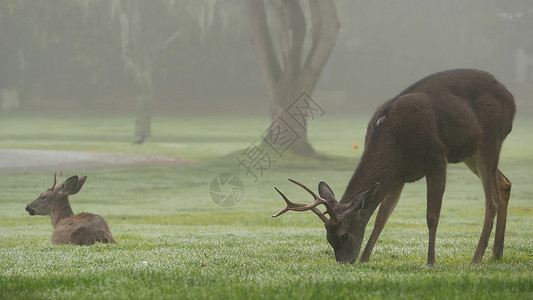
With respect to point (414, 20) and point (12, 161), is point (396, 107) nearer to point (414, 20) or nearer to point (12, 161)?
point (12, 161)

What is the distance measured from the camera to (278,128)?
3086 centimetres

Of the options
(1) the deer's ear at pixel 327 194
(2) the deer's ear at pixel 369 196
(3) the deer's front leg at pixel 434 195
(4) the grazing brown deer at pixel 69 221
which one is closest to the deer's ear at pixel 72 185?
(4) the grazing brown deer at pixel 69 221

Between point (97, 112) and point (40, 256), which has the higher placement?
point (40, 256)

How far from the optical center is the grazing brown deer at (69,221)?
990 cm

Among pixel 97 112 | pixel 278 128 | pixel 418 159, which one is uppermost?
pixel 418 159

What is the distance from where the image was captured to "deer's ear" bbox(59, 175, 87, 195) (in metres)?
11.0

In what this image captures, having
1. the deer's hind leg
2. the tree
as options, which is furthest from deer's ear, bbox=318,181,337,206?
the tree

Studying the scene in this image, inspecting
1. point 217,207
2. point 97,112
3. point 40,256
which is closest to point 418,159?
point 40,256

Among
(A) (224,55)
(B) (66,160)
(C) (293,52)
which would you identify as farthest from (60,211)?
(A) (224,55)

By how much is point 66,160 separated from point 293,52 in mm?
8950

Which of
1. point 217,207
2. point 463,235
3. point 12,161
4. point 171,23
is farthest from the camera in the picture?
point 171,23

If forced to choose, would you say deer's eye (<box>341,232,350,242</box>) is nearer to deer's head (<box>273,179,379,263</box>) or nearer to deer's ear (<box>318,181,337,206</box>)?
deer's head (<box>273,179,379,263</box>)

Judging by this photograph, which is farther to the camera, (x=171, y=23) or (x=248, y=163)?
(x=171, y=23)

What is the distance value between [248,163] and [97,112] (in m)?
29.8
